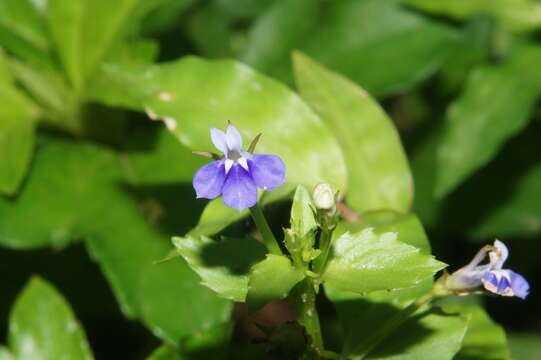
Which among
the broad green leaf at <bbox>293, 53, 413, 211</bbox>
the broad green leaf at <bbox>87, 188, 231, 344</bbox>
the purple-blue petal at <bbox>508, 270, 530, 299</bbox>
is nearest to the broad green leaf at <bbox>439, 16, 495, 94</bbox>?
the broad green leaf at <bbox>293, 53, 413, 211</bbox>

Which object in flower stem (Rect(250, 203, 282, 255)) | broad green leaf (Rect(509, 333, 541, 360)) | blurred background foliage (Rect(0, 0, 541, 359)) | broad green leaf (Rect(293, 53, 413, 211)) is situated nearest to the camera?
flower stem (Rect(250, 203, 282, 255))

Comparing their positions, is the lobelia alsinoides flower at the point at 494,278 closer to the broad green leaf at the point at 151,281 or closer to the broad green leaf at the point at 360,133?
the broad green leaf at the point at 360,133

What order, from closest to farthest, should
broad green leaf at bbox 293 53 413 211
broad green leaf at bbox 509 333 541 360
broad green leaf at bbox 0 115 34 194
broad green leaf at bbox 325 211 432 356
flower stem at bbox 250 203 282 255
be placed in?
→ flower stem at bbox 250 203 282 255, broad green leaf at bbox 325 211 432 356, broad green leaf at bbox 293 53 413 211, broad green leaf at bbox 0 115 34 194, broad green leaf at bbox 509 333 541 360

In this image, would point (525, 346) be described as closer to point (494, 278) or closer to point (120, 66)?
point (494, 278)

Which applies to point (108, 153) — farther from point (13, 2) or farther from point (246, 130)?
point (246, 130)

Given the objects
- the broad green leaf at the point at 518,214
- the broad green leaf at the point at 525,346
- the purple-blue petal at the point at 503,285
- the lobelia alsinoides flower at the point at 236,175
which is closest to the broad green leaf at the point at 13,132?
the lobelia alsinoides flower at the point at 236,175

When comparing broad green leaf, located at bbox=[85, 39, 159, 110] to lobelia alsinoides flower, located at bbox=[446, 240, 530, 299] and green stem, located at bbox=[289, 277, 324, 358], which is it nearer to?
green stem, located at bbox=[289, 277, 324, 358]
